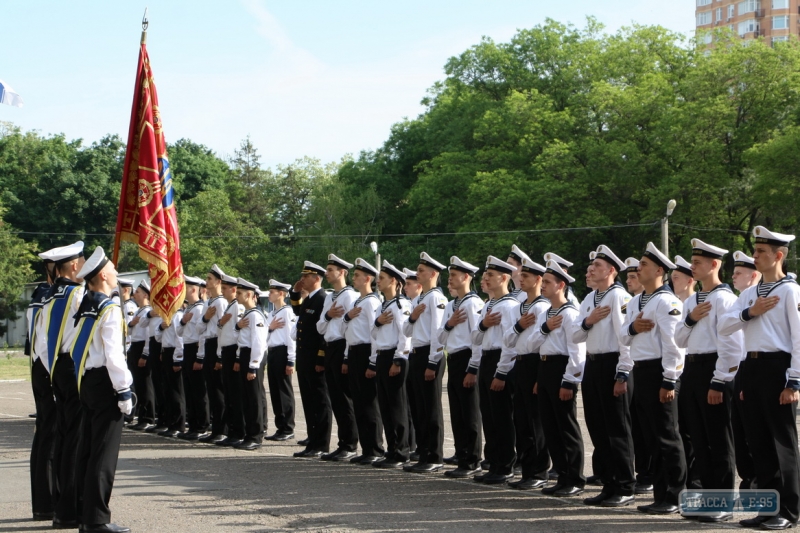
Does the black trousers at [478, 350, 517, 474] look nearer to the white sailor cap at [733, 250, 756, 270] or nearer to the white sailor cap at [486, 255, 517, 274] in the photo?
the white sailor cap at [486, 255, 517, 274]

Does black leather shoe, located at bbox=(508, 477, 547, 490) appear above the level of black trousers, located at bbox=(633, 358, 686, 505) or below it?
below

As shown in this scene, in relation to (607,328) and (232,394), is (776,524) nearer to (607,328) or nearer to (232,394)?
(607,328)

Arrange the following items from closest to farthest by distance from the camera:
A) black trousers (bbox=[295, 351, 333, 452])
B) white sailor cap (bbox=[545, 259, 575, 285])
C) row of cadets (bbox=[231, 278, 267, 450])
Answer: white sailor cap (bbox=[545, 259, 575, 285]) < black trousers (bbox=[295, 351, 333, 452]) < row of cadets (bbox=[231, 278, 267, 450])

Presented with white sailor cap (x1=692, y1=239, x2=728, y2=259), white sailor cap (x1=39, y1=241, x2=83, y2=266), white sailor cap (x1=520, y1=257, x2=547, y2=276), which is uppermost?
white sailor cap (x1=692, y1=239, x2=728, y2=259)

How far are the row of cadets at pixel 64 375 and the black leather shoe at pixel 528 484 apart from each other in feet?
13.2

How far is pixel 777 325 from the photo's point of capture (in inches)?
314

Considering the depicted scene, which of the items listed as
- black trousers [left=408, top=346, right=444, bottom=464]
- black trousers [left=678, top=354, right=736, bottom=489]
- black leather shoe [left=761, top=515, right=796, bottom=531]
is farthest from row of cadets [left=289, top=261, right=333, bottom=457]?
black leather shoe [left=761, top=515, right=796, bottom=531]

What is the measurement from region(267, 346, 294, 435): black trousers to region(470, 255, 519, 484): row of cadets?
15.0 ft

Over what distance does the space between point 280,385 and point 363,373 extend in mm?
2734

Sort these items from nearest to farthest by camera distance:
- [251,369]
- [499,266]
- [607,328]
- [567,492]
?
[607,328] → [567,492] → [499,266] → [251,369]

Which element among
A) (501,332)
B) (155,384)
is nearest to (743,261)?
(501,332)

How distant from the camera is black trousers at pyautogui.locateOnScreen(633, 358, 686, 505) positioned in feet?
28.5

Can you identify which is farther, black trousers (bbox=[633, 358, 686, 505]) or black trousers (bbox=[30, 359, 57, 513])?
black trousers (bbox=[633, 358, 686, 505])

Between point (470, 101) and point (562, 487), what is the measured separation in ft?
144
